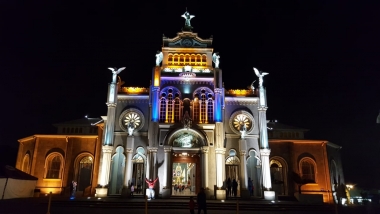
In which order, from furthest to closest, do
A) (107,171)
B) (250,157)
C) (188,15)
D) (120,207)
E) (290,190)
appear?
(188,15) → (290,190) → (250,157) → (107,171) → (120,207)

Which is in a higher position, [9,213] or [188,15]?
[188,15]

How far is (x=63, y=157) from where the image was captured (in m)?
33.1

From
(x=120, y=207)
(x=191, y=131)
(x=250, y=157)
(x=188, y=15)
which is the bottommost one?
(x=120, y=207)

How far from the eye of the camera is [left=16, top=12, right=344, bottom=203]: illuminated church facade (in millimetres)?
27078

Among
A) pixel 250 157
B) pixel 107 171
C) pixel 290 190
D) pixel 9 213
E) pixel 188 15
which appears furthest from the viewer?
pixel 188 15

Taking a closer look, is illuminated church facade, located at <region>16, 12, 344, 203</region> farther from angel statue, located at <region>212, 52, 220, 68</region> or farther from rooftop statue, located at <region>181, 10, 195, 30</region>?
rooftop statue, located at <region>181, 10, 195, 30</region>

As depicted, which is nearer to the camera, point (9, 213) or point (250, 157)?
point (9, 213)

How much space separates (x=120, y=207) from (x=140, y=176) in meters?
8.61

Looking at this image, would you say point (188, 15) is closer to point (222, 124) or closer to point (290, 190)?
point (222, 124)

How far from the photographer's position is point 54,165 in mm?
33219

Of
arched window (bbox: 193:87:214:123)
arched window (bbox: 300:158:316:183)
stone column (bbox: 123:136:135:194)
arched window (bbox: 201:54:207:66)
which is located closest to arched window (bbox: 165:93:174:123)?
arched window (bbox: 193:87:214:123)

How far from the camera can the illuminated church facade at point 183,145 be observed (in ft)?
88.8

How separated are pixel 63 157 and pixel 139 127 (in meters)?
10.9

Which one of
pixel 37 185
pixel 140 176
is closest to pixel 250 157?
pixel 140 176
